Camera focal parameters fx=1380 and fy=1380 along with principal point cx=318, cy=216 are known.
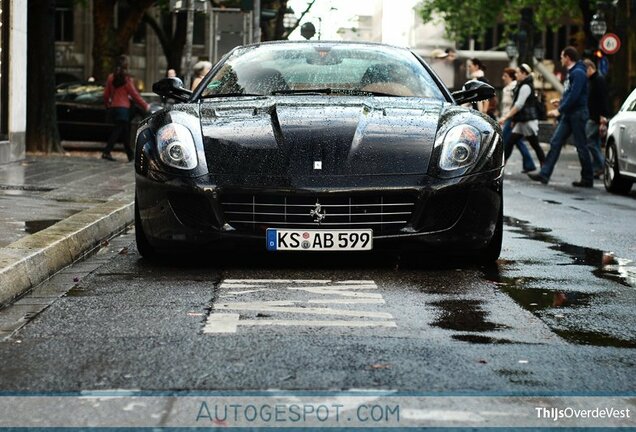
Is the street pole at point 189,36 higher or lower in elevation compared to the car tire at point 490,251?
higher

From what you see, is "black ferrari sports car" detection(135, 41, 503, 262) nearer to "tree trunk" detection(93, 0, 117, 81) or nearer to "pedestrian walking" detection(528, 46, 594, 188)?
"pedestrian walking" detection(528, 46, 594, 188)

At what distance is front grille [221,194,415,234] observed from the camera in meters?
7.67

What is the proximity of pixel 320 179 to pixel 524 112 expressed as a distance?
13849 millimetres

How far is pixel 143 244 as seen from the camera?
8.39 meters

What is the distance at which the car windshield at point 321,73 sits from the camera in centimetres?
921

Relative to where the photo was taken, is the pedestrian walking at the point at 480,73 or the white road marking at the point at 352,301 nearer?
the white road marking at the point at 352,301

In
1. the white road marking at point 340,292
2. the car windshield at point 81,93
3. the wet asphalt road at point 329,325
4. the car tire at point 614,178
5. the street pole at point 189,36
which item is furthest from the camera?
the car windshield at point 81,93

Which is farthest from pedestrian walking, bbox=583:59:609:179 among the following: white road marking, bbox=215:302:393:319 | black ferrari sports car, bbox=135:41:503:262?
white road marking, bbox=215:302:393:319

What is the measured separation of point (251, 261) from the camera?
8.39 m

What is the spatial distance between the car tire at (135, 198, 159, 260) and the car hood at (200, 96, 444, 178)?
0.76m

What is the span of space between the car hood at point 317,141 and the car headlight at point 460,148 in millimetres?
98

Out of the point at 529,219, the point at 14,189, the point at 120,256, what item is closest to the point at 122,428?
the point at 120,256

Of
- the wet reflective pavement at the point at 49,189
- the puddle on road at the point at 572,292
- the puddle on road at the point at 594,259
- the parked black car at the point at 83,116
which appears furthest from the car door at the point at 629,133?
the parked black car at the point at 83,116

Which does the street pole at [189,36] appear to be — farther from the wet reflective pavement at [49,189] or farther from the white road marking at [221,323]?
the white road marking at [221,323]
